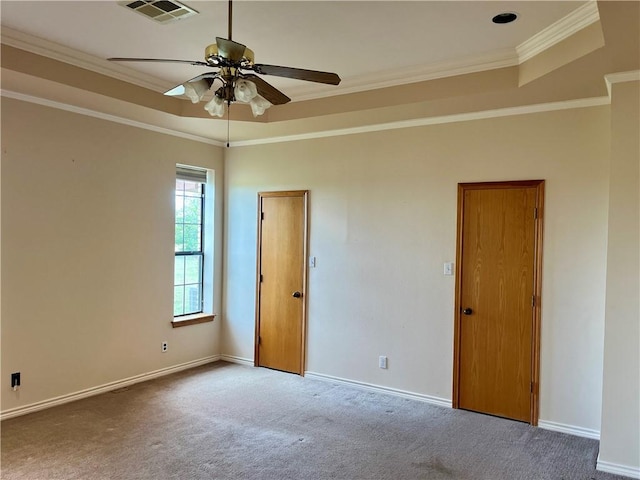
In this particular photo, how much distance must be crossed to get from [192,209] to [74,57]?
2.21 metres

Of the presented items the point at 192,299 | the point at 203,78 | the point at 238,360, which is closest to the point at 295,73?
the point at 203,78

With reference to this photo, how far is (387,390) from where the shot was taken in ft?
14.8

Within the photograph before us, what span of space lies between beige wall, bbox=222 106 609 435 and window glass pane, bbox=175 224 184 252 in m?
0.57

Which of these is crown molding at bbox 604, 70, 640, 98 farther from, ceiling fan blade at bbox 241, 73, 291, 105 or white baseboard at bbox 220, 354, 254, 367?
white baseboard at bbox 220, 354, 254, 367

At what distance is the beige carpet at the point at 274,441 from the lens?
9.78ft

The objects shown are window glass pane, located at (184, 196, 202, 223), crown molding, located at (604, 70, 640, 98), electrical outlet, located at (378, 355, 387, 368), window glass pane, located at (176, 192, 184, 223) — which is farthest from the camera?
window glass pane, located at (184, 196, 202, 223)

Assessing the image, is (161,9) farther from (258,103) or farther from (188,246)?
(188,246)

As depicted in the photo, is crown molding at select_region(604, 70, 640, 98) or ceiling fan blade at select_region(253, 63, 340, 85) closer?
ceiling fan blade at select_region(253, 63, 340, 85)

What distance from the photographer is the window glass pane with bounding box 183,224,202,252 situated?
5.35m

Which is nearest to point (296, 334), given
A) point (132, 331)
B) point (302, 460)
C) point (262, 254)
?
point (262, 254)

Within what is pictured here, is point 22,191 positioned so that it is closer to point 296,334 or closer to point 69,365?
point 69,365

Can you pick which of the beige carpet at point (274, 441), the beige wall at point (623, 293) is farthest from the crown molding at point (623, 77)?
the beige carpet at point (274, 441)

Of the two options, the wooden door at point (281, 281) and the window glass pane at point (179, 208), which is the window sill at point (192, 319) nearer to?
the wooden door at point (281, 281)

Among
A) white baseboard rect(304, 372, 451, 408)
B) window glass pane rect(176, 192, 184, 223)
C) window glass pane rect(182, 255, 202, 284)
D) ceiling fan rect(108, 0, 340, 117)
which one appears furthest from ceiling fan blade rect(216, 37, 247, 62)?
window glass pane rect(182, 255, 202, 284)
